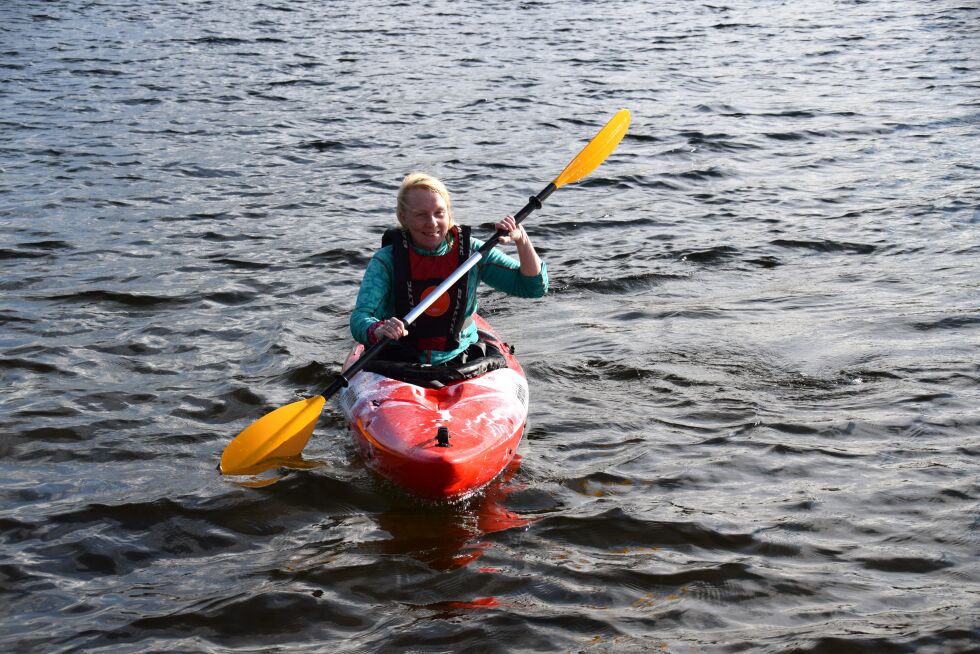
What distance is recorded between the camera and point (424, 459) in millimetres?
4047

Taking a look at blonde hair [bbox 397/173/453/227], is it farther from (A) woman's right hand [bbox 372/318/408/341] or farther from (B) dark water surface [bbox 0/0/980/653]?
(B) dark water surface [bbox 0/0/980/653]

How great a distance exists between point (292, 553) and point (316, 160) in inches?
273

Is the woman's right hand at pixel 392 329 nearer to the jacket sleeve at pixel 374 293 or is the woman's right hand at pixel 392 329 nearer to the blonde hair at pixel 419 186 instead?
the jacket sleeve at pixel 374 293

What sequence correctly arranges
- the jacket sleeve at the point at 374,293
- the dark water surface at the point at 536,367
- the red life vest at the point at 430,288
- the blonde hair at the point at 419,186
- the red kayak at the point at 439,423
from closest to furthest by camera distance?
1. the dark water surface at the point at 536,367
2. the red kayak at the point at 439,423
3. the blonde hair at the point at 419,186
4. the jacket sleeve at the point at 374,293
5. the red life vest at the point at 430,288

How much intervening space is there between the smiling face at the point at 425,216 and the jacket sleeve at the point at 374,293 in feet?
0.61

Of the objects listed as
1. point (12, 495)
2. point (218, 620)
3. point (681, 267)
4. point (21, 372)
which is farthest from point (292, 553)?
point (681, 267)

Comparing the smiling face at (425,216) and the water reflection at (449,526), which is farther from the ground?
the smiling face at (425,216)

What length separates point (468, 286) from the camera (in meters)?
4.91

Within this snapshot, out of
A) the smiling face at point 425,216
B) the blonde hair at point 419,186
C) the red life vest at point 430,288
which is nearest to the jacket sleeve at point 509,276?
the red life vest at point 430,288

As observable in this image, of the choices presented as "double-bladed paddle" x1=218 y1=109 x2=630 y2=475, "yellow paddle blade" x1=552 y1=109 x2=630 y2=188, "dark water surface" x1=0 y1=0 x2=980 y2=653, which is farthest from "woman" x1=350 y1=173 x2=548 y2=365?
"yellow paddle blade" x1=552 y1=109 x2=630 y2=188

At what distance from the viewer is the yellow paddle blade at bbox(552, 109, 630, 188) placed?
600 centimetres

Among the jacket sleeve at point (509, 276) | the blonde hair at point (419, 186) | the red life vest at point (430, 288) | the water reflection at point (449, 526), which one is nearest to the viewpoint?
the water reflection at point (449, 526)

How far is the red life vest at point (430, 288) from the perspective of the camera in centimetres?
484

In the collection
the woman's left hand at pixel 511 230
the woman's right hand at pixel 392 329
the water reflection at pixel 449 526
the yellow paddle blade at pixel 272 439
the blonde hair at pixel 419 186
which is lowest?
the water reflection at pixel 449 526
